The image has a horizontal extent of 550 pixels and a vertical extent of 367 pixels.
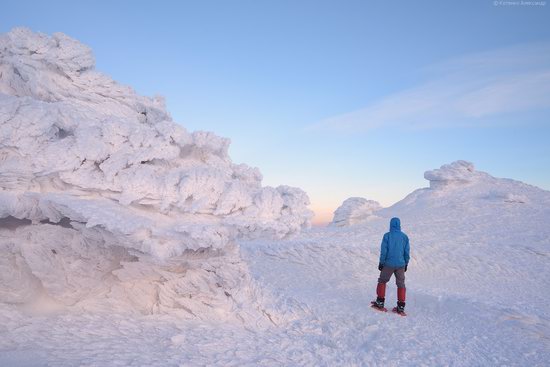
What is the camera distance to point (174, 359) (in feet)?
18.1

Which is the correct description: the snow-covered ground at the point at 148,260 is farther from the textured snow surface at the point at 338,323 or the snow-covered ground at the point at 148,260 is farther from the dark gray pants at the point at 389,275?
the dark gray pants at the point at 389,275

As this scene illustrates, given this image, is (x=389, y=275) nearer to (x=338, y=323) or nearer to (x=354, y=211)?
(x=338, y=323)

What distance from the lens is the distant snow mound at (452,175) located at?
2825 cm

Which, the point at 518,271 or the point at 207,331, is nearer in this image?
the point at 207,331

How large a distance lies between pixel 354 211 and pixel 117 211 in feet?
70.3

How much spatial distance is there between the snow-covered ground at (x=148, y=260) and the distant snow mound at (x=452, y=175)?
64.7ft

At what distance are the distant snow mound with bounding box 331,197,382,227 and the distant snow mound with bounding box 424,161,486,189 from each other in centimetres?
492

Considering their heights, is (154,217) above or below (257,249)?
above

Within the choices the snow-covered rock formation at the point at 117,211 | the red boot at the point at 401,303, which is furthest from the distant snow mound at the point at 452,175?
the snow-covered rock formation at the point at 117,211

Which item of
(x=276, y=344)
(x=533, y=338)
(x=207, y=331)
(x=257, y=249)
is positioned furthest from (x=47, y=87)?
(x=533, y=338)

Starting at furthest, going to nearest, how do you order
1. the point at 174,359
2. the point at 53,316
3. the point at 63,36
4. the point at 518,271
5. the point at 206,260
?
1. the point at 518,271
2. the point at 63,36
3. the point at 206,260
4. the point at 53,316
5. the point at 174,359

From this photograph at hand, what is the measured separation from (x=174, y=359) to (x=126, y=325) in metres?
1.47

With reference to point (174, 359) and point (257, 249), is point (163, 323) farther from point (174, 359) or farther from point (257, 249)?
point (257, 249)

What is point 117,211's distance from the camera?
6512 mm
